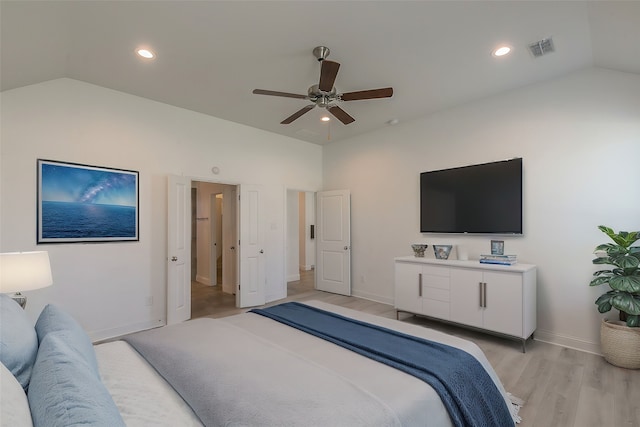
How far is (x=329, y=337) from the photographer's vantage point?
1.87m

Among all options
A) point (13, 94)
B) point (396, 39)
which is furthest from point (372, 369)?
point (13, 94)

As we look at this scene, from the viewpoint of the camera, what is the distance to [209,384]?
1.29m

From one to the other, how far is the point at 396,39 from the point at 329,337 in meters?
2.49

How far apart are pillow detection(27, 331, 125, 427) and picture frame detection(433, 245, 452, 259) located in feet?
12.6

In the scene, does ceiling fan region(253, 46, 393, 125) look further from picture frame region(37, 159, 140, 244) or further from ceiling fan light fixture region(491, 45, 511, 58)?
picture frame region(37, 159, 140, 244)

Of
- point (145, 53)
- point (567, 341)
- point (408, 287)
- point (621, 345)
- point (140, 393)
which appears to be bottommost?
point (567, 341)

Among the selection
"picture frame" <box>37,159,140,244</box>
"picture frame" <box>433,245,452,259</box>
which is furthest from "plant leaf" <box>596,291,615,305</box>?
"picture frame" <box>37,159,140,244</box>

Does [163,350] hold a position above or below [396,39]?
below

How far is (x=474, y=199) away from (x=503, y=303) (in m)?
1.34

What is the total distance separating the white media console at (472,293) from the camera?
3119 mm

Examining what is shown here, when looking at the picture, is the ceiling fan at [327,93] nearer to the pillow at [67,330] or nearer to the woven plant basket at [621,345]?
the pillow at [67,330]

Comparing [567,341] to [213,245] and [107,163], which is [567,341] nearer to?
[107,163]

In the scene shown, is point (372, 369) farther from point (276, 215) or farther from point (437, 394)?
point (276, 215)

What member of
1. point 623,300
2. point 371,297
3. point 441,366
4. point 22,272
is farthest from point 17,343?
point 371,297
